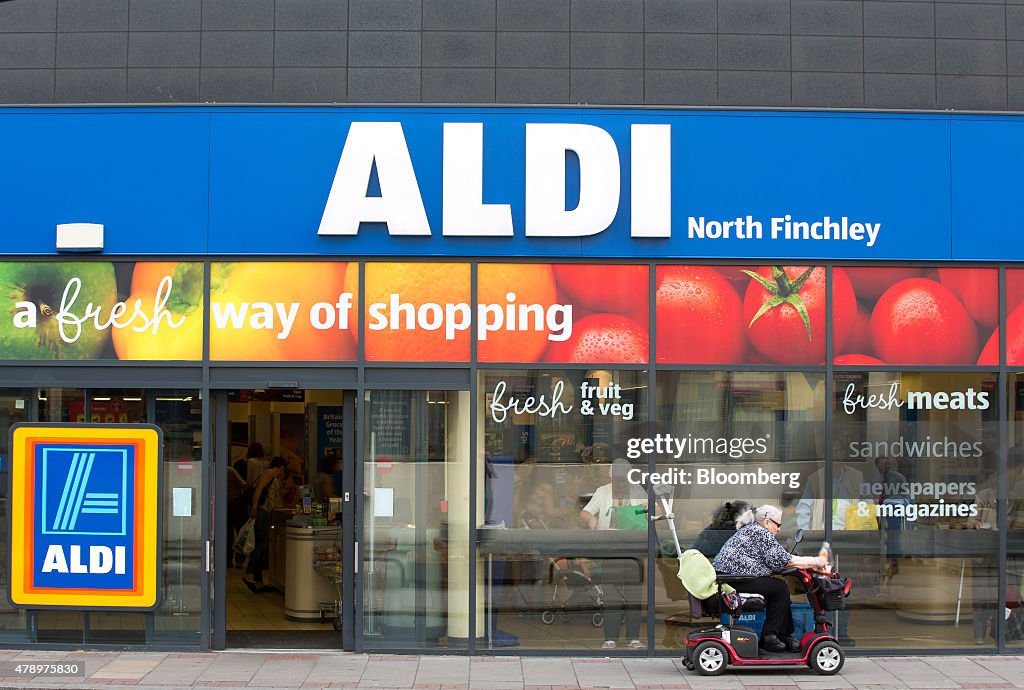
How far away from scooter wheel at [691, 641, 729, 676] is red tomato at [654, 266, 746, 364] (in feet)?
8.44

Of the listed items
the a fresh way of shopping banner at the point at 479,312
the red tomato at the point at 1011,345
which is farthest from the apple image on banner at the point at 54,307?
the red tomato at the point at 1011,345

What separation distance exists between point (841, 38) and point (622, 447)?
441 centimetres

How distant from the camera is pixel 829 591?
31.6ft

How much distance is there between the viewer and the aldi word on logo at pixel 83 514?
34.7 feet

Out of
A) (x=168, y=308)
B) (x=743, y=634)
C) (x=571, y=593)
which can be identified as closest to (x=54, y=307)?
(x=168, y=308)

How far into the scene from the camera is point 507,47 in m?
10.7

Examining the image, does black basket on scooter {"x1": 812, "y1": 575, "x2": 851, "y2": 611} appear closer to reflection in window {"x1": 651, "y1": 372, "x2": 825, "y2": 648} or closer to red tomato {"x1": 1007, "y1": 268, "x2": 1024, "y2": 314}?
reflection in window {"x1": 651, "y1": 372, "x2": 825, "y2": 648}

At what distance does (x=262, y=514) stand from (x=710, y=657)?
19.7 feet

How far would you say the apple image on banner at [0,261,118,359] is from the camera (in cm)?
1062

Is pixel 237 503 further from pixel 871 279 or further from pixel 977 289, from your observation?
pixel 977 289

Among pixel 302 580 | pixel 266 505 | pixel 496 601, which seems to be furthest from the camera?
pixel 266 505

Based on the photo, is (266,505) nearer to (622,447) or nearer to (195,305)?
(195,305)

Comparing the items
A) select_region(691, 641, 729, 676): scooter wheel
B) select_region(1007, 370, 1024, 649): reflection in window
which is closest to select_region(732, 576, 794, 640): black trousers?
select_region(691, 641, 729, 676): scooter wheel

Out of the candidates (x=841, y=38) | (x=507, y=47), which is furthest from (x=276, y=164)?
(x=841, y=38)
